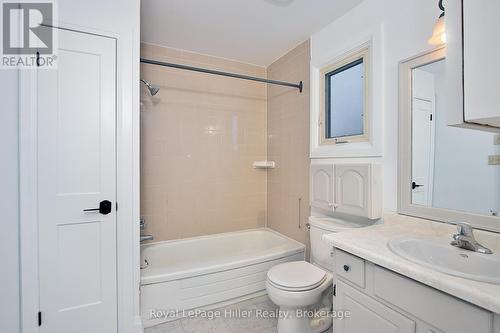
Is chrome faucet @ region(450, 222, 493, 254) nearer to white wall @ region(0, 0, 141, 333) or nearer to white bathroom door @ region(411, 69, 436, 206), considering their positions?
white bathroom door @ region(411, 69, 436, 206)

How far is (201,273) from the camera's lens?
77.7 inches

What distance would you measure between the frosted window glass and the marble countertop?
758 millimetres

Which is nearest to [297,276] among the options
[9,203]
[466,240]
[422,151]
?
[466,240]

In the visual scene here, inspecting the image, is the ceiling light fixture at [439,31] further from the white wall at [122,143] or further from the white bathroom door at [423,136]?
the white wall at [122,143]

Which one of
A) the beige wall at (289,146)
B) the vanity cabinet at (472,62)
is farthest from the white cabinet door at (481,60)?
the beige wall at (289,146)

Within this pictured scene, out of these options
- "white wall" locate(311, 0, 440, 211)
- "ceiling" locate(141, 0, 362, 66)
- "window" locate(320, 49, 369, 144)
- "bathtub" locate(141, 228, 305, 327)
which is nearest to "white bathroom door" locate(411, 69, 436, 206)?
"white wall" locate(311, 0, 440, 211)

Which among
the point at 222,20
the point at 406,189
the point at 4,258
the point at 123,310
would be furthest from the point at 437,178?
the point at 4,258

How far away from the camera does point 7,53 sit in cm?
138

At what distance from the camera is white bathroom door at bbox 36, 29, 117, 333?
144 centimetres

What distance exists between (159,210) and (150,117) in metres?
0.98

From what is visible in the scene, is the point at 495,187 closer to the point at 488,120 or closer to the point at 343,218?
the point at 488,120

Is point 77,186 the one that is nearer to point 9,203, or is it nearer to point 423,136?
point 9,203

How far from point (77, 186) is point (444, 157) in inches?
87.7

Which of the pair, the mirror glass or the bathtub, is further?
the bathtub
